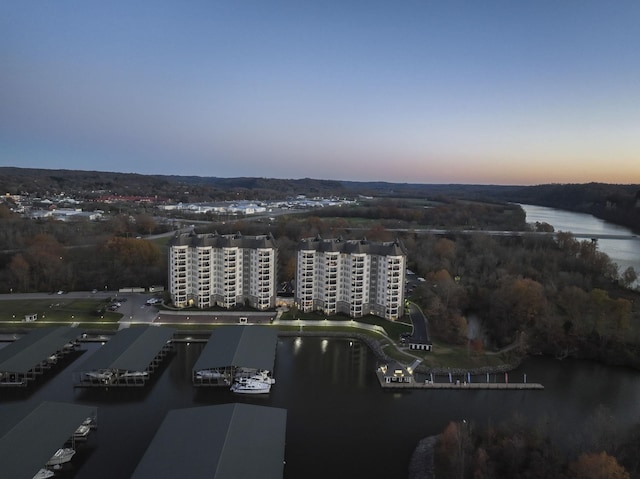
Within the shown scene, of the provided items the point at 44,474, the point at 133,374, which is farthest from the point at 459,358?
the point at 44,474

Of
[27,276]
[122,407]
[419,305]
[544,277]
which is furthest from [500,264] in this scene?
[27,276]

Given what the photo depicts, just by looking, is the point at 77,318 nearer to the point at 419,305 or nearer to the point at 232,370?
the point at 232,370

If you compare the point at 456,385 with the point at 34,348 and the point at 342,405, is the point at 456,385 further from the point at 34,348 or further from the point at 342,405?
the point at 34,348

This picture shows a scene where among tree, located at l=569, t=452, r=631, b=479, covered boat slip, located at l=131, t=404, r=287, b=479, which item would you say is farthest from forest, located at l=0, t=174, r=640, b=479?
covered boat slip, located at l=131, t=404, r=287, b=479

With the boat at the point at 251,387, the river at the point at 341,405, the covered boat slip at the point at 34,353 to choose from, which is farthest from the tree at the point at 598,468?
the covered boat slip at the point at 34,353

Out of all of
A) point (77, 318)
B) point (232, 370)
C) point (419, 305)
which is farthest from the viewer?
point (419, 305)
